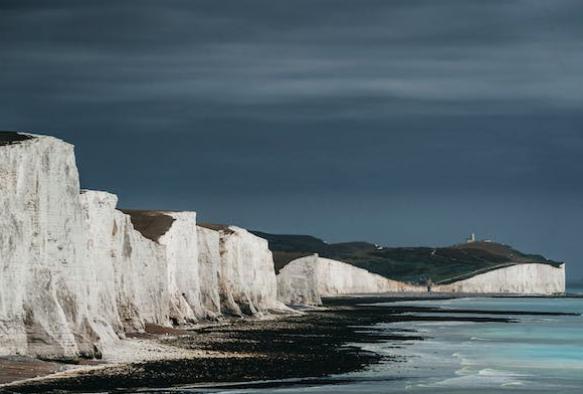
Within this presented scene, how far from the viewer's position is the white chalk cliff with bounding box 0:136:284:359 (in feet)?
166

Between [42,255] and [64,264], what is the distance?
2.10 metres

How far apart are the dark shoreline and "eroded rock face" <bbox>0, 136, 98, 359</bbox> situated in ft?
8.30

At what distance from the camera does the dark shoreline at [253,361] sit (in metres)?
47.7

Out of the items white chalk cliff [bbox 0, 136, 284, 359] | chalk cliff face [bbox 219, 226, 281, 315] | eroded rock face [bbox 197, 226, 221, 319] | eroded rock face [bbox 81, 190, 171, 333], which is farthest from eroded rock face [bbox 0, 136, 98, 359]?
chalk cliff face [bbox 219, 226, 281, 315]

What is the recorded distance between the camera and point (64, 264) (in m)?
55.2

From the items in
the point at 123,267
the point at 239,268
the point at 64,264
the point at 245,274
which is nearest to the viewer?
the point at 64,264

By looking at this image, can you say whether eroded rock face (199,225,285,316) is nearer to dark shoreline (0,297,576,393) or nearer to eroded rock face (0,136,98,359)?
dark shoreline (0,297,576,393)

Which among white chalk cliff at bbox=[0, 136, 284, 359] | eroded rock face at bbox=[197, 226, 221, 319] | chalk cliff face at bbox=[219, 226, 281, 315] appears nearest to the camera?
white chalk cliff at bbox=[0, 136, 284, 359]

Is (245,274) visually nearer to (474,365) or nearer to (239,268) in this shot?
(239,268)

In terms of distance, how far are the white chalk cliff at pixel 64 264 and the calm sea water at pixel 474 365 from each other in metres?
8.55

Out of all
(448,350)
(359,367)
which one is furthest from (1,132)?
(448,350)

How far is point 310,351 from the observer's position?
68.2 m

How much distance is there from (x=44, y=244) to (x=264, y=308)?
2889 inches

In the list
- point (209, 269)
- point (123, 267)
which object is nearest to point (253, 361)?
point (123, 267)
